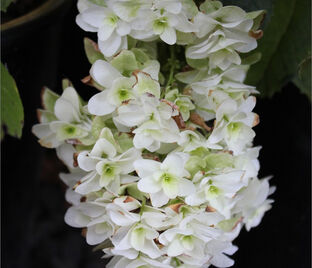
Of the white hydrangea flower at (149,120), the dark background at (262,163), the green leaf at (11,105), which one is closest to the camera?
the white hydrangea flower at (149,120)

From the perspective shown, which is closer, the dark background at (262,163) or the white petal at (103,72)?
the white petal at (103,72)

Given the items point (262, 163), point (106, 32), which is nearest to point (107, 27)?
point (106, 32)

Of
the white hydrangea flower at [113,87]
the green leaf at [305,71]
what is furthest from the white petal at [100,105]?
the green leaf at [305,71]

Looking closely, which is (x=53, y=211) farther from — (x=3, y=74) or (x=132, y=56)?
(x=132, y=56)

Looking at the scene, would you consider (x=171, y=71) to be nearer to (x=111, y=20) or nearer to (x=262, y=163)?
(x=111, y=20)

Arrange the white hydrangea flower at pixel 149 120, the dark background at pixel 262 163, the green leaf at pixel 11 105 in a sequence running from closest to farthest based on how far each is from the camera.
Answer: the white hydrangea flower at pixel 149 120, the green leaf at pixel 11 105, the dark background at pixel 262 163

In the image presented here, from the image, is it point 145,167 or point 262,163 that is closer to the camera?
point 145,167

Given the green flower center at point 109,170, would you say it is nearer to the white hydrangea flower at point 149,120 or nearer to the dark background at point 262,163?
the white hydrangea flower at point 149,120
